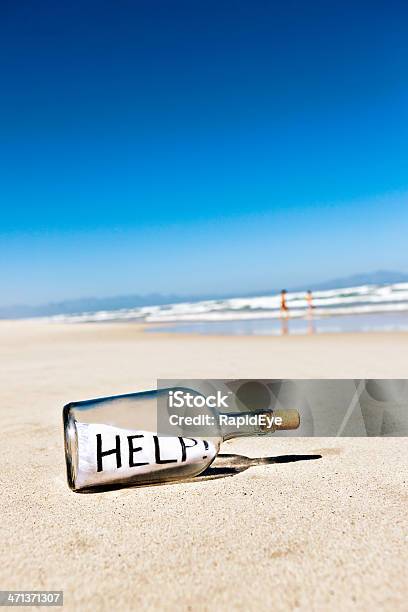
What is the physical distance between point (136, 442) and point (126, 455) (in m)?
0.05

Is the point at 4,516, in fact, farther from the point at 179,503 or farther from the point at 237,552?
the point at 237,552

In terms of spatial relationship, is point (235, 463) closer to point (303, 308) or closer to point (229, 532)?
point (229, 532)

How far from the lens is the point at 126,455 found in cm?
135

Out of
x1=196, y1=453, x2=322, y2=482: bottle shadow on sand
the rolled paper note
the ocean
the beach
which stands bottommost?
the ocean

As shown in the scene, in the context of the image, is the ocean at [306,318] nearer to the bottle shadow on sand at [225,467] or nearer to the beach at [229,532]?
the bottle shadow on sand at [225,467]

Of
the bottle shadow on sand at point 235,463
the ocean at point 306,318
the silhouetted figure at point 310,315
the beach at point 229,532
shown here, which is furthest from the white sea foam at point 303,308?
the beach at point 229,532

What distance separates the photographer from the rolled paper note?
133 centimetres

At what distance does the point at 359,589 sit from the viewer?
875 mm

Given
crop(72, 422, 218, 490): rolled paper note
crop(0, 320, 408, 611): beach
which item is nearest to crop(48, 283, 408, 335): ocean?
crop(0, 320, 408, 611): beach

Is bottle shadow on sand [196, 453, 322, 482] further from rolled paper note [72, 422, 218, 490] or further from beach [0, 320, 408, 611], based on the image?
rolled paper note [72, 422, 218, 490]

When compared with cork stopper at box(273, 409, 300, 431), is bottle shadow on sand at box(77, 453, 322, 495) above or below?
below

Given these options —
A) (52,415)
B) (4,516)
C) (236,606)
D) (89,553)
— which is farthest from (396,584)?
(52,415)

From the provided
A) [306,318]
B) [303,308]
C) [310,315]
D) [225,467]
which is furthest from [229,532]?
[303,308]

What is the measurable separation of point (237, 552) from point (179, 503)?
325 millimetres
